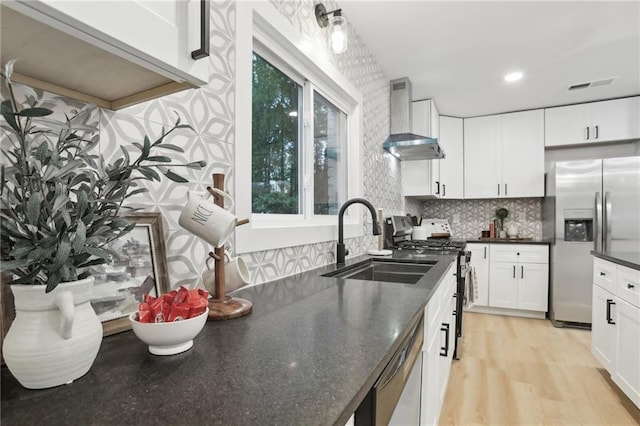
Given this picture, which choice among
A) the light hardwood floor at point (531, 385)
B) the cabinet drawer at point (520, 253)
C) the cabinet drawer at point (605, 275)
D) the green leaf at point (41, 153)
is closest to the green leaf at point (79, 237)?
the green leaf at point (41, 153)

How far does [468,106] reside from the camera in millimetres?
4051

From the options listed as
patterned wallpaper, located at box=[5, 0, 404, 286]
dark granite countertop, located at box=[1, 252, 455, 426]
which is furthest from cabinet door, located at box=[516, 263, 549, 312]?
dark granite countertop, located at box=[1, 252, 455, 426]

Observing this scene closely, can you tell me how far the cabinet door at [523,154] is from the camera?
4.08 meters

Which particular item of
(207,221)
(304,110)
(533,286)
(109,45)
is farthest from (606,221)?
(109,45)

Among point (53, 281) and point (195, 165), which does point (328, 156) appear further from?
point (53, 281)

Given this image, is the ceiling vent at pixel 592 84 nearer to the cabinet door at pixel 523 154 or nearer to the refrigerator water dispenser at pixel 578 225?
the cabinet door at pixel 523 154

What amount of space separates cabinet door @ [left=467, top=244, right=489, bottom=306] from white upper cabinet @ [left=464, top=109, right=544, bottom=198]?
29.3 inches

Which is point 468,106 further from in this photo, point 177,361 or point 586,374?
point 177,361

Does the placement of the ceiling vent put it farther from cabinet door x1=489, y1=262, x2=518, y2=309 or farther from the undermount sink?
the undermount sink

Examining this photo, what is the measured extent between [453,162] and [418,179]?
90cm

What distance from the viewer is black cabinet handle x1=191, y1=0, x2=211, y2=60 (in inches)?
24.1

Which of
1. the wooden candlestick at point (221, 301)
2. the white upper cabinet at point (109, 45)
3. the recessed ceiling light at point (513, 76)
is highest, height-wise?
the recessed ceiling light at point (513, 76)

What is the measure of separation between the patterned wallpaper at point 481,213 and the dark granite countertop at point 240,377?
4.27 metres

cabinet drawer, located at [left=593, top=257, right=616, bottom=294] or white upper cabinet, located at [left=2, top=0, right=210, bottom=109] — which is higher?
white upper cabinet, located at [left=2, top=0, right=210, bottom=109]
